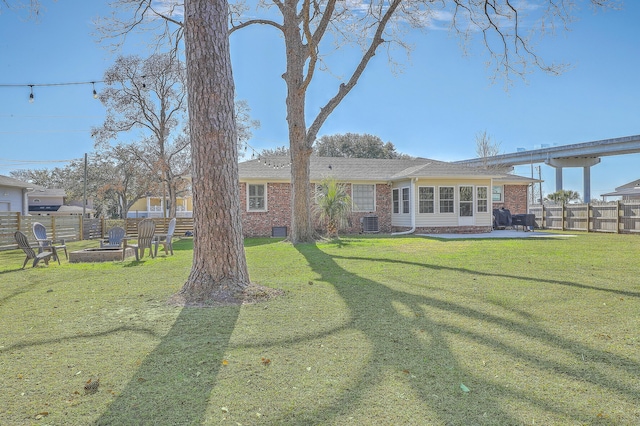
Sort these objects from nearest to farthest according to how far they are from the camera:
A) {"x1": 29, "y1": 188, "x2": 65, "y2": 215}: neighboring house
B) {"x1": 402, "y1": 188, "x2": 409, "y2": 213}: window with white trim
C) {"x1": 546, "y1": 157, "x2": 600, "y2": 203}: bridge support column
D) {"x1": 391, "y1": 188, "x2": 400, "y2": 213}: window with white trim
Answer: {"x1": 402, "y1": 188, "x2": 409, "y2": 213}: window with white trim, {"x1": 391, "y1": 188, "x2": 400, "y2": 213}: window with white trim, {"x1": 29, "y1": 188, "x2": 65, "y2": 215}: neighboring house, {"x1": 546, "y1": 157, "x2": 600, "y2": 203}: bridge support column

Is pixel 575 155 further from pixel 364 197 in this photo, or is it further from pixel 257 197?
pixel 257 197

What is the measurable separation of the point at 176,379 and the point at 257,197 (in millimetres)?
15115

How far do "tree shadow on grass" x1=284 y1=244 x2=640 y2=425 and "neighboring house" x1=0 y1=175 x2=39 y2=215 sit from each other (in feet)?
66.9

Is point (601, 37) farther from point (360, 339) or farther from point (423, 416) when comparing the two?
point (423, 416)

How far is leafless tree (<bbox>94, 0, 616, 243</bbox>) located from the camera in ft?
34.5

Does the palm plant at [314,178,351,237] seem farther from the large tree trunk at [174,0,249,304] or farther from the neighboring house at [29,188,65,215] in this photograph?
the neighboring house at [29,188,65,215]

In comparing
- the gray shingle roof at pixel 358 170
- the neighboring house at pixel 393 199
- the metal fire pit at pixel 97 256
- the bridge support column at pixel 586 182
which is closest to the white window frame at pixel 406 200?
the neighboring house at pixel 393 199

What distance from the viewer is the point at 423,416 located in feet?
7.18

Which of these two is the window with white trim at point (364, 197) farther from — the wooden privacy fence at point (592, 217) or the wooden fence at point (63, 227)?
the wooden privacy fence at point (592, 217)

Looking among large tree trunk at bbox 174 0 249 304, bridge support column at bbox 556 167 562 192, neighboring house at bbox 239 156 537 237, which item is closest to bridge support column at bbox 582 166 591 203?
bridge support column at bbox 556 167 562 192

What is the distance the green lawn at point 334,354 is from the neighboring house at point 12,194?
53.5 ft

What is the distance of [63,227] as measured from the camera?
17.6 metres

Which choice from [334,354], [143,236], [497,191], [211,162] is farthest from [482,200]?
[334,354]

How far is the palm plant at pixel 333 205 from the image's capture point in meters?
14.3
